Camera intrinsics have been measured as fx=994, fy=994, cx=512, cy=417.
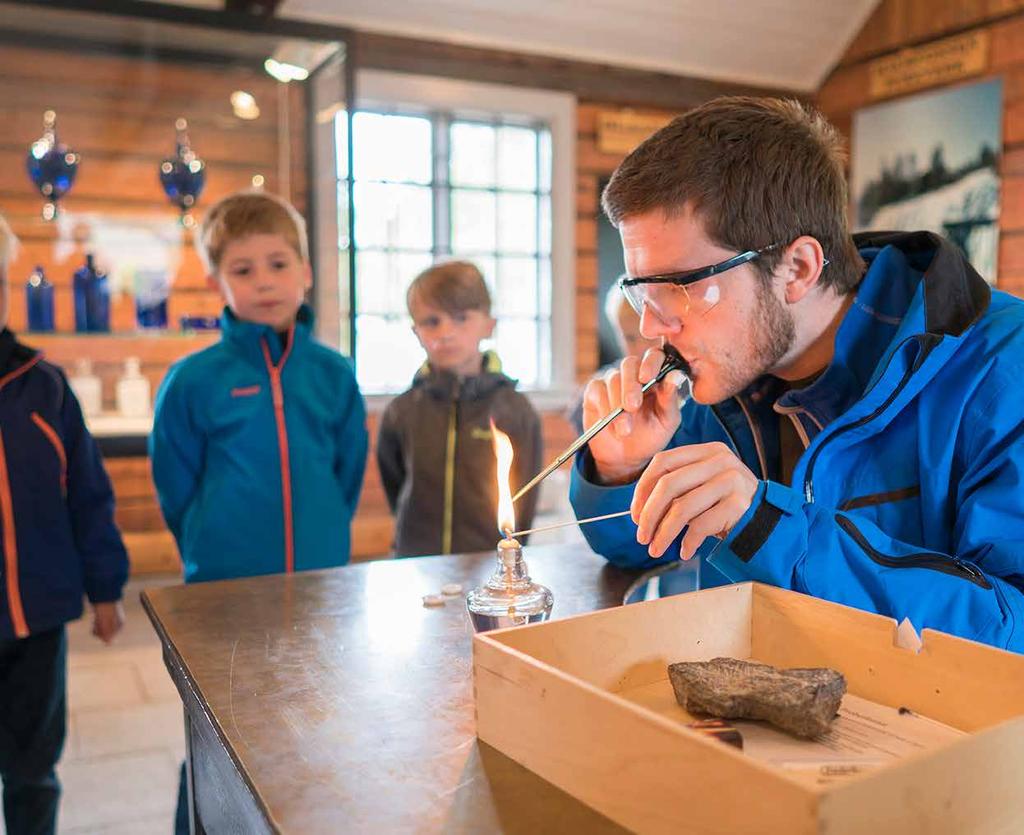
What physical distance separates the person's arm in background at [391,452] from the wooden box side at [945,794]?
225cm

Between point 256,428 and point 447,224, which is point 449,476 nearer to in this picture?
point 256,428

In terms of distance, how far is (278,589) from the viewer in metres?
1.49

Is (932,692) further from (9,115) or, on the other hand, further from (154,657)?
(9,115)

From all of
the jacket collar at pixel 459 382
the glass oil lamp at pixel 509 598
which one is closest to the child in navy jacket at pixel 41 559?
the jacket collar at pixel 459 382

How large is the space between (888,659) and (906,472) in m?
0.47

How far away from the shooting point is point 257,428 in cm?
242

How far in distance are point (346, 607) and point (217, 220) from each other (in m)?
1.48

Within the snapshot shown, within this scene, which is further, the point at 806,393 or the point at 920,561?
the point at 806,393

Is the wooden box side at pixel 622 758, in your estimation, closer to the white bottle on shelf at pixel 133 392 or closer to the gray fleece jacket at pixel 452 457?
the gray fleece jacket at pixel 452 457

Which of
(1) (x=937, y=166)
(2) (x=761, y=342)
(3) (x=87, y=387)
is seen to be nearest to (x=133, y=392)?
(3) (x=87, y=387)

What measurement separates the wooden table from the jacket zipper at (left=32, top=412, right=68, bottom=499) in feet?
2.56

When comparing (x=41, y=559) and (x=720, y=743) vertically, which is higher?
(x=720, y=743)

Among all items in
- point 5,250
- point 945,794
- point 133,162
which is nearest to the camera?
point 945,794

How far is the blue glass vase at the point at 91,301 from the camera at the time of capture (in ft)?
13.0
